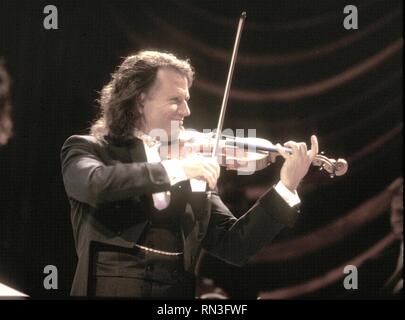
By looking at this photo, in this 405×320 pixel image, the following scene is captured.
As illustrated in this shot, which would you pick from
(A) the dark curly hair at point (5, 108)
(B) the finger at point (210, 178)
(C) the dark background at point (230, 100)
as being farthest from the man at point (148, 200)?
(A) the dark curly hair at point (5, 108)

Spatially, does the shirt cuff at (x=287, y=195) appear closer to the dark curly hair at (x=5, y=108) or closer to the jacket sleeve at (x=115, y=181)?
the jacket sleeve at (x=115, y=181)

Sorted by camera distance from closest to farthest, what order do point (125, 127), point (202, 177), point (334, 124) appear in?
point (202, 177), point (125, 127), point (334, 124)

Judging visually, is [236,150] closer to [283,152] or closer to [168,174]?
[283,152]

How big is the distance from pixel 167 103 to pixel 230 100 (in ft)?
2.07

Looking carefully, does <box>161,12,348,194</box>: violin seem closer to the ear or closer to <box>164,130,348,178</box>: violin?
<box>164,130,348,178</box>: violin

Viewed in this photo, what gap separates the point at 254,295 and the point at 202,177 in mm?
1127

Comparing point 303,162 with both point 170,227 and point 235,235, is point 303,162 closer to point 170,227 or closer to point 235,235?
point 235,235

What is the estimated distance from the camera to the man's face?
1919 millimetres

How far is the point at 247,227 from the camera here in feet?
6.31

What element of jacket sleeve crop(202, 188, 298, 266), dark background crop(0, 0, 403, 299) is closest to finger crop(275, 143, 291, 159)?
jacket sleeve crop(202, 188, 298, 266)

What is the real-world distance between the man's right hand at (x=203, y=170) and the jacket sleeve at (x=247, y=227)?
308mm

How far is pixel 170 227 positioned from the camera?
69.9 inches

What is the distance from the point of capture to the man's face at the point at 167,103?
1.92 metres

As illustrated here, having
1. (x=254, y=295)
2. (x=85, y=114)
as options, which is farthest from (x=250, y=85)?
(x=254, y=295)
